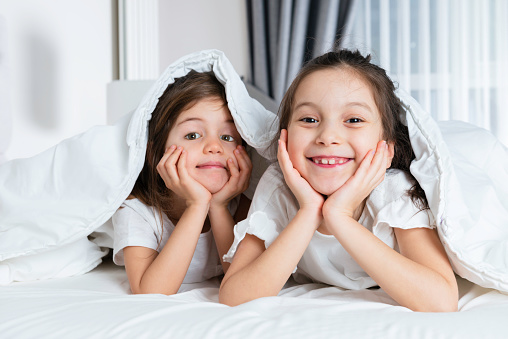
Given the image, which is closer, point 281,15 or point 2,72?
point 2,72

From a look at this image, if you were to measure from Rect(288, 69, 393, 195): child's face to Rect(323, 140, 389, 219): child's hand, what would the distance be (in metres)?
0.02

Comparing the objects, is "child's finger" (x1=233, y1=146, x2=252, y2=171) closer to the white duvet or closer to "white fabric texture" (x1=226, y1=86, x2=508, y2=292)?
the white duvet

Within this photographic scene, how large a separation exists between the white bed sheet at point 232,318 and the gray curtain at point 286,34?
2469 millimetres

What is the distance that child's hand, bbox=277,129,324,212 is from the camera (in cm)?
93

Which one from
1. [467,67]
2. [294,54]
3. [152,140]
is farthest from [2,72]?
[467,67]

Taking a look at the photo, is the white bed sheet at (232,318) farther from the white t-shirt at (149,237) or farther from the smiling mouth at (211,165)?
A: the smiling mouth at (211,165)

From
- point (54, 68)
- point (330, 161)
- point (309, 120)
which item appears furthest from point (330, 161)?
point (54, 68)

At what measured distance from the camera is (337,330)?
616 mm

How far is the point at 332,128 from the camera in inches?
37.3

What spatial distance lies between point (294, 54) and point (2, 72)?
1948 mm

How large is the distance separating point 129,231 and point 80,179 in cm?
17

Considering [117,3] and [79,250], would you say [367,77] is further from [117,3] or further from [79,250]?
[117,3]

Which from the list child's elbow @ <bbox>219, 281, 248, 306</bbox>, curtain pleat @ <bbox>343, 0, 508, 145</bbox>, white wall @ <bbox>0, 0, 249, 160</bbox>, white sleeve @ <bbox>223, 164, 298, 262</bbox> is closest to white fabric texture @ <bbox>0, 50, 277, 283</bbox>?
white sleeve @ <bbox>223, 164, 298, 262</bbox>

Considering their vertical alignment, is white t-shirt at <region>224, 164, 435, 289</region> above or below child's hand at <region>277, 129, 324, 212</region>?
below
